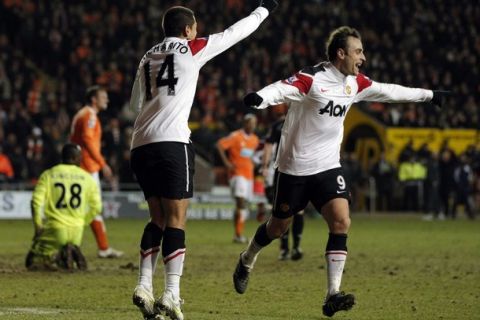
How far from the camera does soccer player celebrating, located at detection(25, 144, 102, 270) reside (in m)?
13.3

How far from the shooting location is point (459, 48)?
40.8 metres

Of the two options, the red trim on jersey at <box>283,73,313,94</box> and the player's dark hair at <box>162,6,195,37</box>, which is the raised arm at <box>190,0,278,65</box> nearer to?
the player's dark hair at <box>162,6,195,37</box>

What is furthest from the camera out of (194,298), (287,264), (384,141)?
(384,141)

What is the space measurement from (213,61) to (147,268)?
2760 cm

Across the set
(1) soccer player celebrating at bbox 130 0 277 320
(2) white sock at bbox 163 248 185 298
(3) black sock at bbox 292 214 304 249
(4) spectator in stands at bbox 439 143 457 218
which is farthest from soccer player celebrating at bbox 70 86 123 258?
(4) spectator in stands at bbox 439 143 457 218

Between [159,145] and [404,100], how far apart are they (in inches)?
99.9

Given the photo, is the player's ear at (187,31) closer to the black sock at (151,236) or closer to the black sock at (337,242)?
the black sock at (151,236)

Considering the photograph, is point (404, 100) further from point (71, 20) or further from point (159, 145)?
point (71, 20)

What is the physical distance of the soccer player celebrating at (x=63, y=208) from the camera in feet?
43.5

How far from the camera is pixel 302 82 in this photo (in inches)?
371

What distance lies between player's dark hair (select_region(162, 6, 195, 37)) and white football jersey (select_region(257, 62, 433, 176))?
1.14m

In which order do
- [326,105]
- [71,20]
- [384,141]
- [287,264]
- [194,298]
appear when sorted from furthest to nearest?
[71,20], [384,141], [287,264], [194,298], [326,105]

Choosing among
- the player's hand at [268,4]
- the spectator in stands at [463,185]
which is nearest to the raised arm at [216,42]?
the player's hand at [268,4]

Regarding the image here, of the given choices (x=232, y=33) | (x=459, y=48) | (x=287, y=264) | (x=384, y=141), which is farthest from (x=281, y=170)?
(x=459, y=48)
